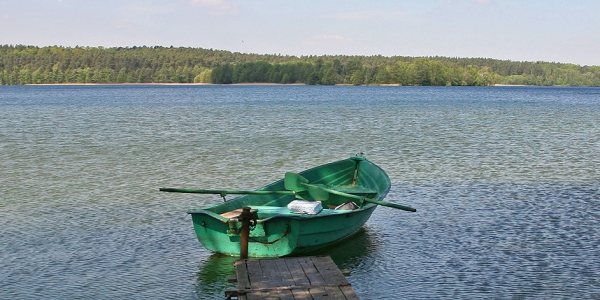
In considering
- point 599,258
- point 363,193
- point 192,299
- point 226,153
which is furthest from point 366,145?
point 192,299

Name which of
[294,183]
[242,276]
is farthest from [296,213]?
[242,276]

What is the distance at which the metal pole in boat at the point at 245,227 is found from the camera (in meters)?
13.2

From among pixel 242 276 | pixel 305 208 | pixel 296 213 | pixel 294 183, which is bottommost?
pixel 242 276

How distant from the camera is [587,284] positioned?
1339cm

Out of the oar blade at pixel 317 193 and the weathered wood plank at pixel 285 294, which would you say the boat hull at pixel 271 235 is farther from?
the weathered wood plank at pixel 285 294

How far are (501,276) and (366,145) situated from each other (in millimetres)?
23745

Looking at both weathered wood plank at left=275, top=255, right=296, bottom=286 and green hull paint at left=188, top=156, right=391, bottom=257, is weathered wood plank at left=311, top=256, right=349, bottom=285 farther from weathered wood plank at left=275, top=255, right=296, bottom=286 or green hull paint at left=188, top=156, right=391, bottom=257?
green hull paint at left=188, top=156, right=391, bottom=257

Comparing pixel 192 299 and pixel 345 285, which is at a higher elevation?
pixel 345 285

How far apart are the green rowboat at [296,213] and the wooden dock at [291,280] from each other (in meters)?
1.49

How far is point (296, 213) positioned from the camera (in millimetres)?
15055

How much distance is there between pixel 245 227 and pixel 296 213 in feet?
6.57

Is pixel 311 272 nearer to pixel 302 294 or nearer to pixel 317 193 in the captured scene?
pixel 302 294

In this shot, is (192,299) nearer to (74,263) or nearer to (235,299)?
(235,299)

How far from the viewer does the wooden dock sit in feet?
34.2
